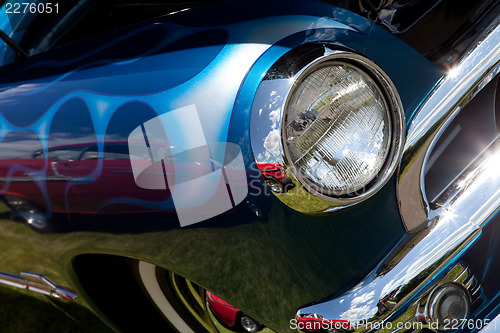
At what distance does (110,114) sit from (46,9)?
0.79 metres

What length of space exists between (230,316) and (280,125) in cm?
70

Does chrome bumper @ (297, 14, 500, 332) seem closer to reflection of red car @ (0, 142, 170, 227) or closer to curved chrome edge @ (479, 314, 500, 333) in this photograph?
curved chrome edge @ (479, 314, 500, 333)

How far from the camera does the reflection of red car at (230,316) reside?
5.12ft

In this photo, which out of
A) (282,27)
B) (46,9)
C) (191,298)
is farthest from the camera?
(46,9)

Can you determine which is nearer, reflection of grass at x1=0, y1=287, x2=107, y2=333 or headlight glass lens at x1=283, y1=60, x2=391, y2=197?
headlight glass lens at x1=283, y1=60, x2=391, y2=197

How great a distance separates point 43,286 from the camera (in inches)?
57.7

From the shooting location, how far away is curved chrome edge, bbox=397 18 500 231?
1.47 m

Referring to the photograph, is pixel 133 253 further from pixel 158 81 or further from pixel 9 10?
pixel 9 10

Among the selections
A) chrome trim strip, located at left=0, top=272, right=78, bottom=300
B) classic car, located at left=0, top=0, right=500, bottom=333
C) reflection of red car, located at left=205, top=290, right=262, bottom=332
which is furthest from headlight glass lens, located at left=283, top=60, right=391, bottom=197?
chrome trim strip, located at left=0, top=272, right=78, bottom=300

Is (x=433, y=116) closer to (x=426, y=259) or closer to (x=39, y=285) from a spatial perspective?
(x=426, y=259)

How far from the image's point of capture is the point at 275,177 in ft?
3.96

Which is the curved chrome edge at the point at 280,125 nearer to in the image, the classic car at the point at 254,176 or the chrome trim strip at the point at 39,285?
the classic car at the point at 254,176

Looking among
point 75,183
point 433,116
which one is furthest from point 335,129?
point 75,183

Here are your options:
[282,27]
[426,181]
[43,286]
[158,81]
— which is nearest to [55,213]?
[43,286]
